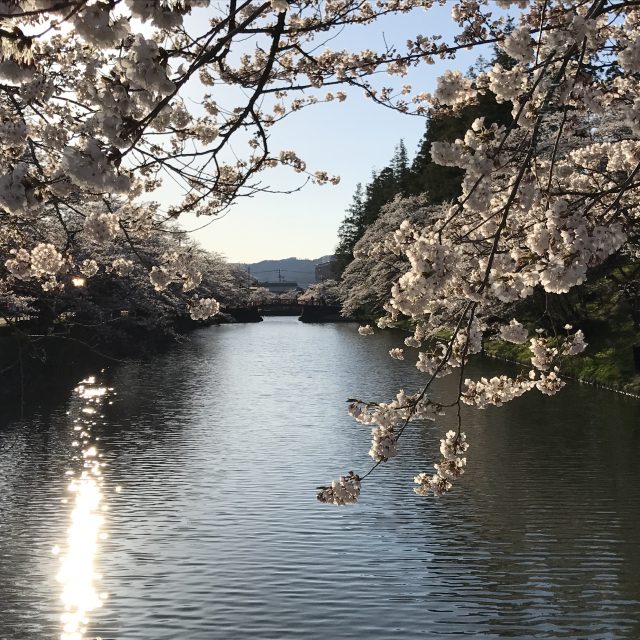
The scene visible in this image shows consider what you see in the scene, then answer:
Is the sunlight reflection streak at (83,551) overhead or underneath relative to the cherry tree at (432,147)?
underneath

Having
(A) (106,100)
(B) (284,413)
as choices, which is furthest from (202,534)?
(B) (284,413)

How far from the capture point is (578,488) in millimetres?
15414

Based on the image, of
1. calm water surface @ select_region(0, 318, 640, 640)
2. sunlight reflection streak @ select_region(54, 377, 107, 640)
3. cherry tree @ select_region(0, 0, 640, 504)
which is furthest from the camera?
sunlight reflection streak @ select_region(54, 377, 107, 640)

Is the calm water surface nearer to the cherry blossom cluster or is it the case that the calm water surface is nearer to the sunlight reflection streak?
the sunlight reflection streak

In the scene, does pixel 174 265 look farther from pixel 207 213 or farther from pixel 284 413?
pixel 284 413

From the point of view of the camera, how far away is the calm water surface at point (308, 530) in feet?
32.7

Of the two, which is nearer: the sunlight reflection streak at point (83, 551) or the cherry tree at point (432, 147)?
the cherry tree at point (432, 147)

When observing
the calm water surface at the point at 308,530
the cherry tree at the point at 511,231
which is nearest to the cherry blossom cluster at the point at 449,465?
the cherry tree at the point at 511,231

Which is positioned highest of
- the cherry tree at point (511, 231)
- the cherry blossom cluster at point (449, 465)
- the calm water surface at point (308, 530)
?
the cherry tree at point (511, 231)

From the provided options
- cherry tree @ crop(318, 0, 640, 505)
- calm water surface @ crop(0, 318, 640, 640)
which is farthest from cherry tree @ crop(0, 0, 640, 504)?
calm water surface @ crop(0, 318, 640, 640)

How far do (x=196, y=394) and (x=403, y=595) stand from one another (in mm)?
18782

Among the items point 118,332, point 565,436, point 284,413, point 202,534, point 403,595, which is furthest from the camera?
point 118,332

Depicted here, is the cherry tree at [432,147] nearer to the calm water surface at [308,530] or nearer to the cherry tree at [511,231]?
the cherry tree at [511,231]

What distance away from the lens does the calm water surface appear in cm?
998
